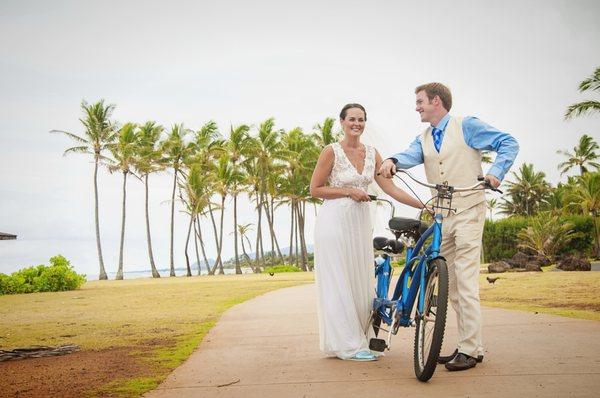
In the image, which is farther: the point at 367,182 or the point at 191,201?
the point at 191,201

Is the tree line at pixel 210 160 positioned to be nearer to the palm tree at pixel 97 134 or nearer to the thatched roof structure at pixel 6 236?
the palm tree at pixel 97 134

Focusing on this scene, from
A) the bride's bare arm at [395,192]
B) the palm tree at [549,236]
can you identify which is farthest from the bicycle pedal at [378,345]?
the palm tree at [549,236]

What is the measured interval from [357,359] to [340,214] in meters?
1.28

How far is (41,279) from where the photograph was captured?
23.7 meters

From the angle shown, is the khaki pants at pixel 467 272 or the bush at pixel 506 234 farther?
the bush at pixel 506 234

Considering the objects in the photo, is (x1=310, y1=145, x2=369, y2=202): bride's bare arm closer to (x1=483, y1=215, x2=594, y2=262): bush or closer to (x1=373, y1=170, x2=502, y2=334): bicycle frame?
(x1=373, y1=170, x2=502, y2=334): bicycle frame

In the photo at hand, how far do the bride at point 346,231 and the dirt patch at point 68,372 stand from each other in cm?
173

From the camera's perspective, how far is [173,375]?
435cm

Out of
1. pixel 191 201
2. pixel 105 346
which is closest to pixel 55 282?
pixel 105 346

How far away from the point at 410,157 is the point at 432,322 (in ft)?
4.74

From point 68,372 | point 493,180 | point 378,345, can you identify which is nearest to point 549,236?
point 378,345

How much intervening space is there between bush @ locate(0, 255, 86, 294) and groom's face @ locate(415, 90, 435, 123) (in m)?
22.8

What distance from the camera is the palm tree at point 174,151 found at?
5369cm

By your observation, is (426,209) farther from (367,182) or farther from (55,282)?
(55,282)
